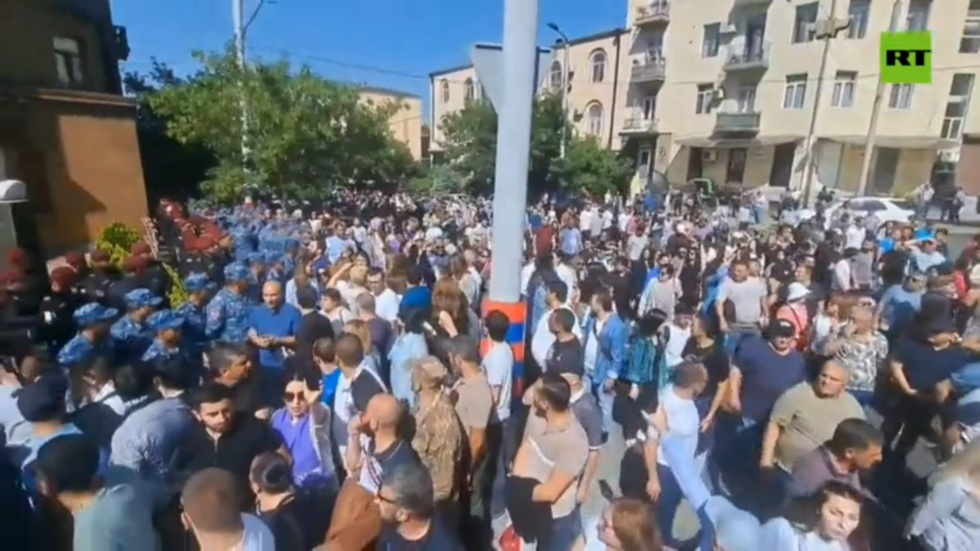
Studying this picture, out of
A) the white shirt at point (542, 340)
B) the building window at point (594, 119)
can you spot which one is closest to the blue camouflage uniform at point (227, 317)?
the white shirt at point (542, 340)

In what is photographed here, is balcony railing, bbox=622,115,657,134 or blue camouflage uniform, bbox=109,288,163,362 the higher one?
balcony railing, bbox=622,115,657,134

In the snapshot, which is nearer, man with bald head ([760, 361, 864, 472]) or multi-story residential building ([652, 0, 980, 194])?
man with bald head ([760, 361, 864, 472])

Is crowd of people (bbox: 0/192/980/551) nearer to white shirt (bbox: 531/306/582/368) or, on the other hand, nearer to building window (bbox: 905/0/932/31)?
white shirt (bbox: 531/306/582/368)

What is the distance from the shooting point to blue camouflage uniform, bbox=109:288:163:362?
3.65 meters

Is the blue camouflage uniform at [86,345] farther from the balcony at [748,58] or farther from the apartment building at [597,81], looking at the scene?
the apartment building at [597,81]

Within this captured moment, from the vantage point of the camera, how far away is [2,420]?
2723mm

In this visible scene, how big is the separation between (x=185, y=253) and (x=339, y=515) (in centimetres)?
658

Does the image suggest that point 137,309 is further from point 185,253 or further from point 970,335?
point 970,335

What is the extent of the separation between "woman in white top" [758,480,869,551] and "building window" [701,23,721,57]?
29812 millimetres

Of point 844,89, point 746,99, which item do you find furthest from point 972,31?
point 746,99
